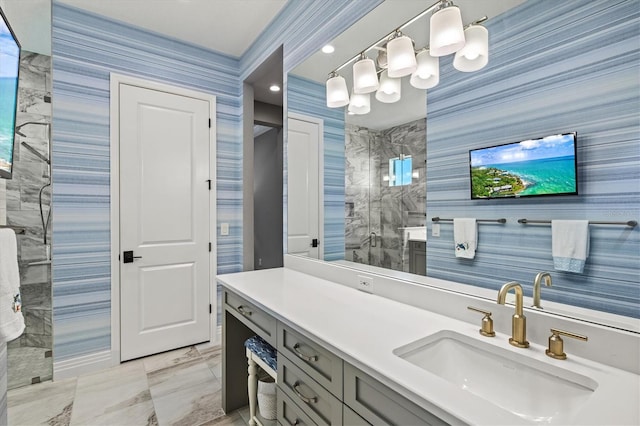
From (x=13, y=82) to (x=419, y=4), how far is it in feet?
6.26

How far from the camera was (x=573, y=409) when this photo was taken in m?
0.77

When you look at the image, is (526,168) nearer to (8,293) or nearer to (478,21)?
(478,21)

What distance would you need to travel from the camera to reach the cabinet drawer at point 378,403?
0.72 metres

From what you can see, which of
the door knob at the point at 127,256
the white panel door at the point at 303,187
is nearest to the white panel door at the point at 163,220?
the door knob at the point at 127,256

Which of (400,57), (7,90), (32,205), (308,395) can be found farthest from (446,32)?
(32,205)

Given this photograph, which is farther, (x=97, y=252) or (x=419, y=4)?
(x=97, y=252)

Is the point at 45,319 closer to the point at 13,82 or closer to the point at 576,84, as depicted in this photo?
the point at 13,82

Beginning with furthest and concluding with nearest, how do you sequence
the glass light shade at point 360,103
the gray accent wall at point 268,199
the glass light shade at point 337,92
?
the gray accent wall at point 268,199
the glass light shade at point 337,92
the glass light shade at point 360,103

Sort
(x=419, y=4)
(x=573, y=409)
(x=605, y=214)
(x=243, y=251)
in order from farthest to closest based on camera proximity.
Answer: (x=243, y=251) < (x=419, y=4) < (x=605, y=214) < (x=573, y=409)

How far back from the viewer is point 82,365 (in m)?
2.38

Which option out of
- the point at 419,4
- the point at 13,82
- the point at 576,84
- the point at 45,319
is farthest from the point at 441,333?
the point at 45,319

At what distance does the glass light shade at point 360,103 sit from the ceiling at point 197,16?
1161 millimetres

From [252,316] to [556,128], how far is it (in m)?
1.47

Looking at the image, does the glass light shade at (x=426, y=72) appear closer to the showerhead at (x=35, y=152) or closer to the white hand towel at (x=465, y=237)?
the white hand towel at (x=465, y=237)
